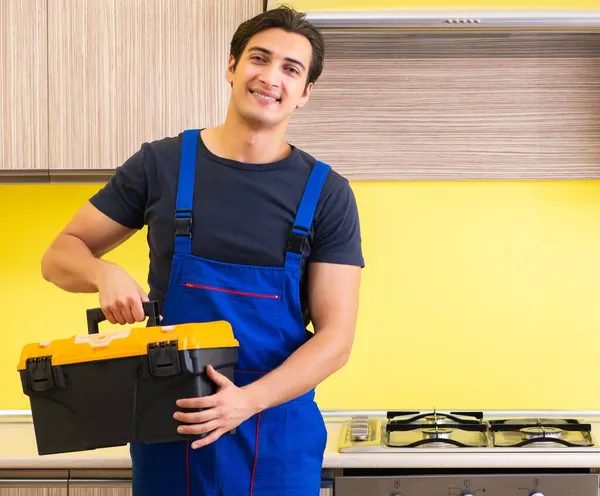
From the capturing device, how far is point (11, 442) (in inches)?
85.7

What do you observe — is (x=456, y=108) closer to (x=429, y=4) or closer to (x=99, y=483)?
(x=429, y=4)

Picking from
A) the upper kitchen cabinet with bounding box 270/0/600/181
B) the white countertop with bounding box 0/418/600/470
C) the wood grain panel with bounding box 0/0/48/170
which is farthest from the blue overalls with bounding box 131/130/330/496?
the upper kitchen cabinet with bounding box 270/0/600/181

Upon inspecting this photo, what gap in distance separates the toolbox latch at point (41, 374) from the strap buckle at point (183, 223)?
1.00 feet

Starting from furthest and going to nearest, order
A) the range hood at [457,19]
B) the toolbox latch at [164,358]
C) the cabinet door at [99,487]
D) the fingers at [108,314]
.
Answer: the cabinet door at [99,487] < the range hood at [457,19] < the fingers at [108,314] < the toolbox latch at [164,358]

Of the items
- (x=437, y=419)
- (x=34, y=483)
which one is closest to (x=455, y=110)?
(x=437, y=419)

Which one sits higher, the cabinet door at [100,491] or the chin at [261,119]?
the chin at [261,119]

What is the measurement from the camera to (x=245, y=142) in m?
1.55

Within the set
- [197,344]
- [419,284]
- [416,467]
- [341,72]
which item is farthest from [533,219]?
[197,344]

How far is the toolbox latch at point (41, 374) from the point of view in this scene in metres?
1.33

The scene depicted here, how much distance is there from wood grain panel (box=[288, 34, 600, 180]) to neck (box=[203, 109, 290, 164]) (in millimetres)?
890

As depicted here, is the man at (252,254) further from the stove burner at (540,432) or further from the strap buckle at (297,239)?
the stove burner at (540,432)

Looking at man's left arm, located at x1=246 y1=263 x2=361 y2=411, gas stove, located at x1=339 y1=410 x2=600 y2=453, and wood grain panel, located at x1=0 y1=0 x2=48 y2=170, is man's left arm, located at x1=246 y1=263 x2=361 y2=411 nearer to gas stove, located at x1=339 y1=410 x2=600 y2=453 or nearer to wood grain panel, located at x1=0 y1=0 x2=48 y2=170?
gas stove, located at x1=339 y1=410 x2=600 y2=453

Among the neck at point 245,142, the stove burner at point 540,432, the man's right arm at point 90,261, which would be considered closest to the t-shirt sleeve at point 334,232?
the neck at point 245,142

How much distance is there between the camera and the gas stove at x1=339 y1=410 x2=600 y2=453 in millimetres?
2045
